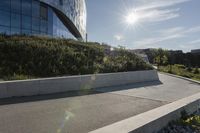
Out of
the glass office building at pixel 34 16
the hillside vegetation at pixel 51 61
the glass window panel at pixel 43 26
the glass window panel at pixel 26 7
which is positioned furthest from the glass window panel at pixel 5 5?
the hillside vegetation at pixel 51 61

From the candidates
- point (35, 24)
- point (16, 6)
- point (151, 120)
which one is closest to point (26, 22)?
point (35, 24)

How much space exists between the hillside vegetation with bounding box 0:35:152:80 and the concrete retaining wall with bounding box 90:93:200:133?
6383 mm

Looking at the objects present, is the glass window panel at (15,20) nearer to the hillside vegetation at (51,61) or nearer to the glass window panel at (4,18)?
the glass window panel at (4,18)

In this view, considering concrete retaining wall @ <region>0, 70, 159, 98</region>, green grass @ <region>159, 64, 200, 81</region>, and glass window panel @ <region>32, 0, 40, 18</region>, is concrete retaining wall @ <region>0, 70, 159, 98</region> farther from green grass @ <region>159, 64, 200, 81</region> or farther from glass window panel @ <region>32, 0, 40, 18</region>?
glass window panel @ <region>32, 0, 40, 18</region>

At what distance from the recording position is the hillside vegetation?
450 inches

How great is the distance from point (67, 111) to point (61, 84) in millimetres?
3440

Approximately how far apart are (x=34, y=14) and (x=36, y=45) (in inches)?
572

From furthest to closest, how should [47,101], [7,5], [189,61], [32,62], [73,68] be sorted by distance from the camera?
1. [189,61]
2. [7,5]
3. [73,68]
4. [32,62]
5. [47,101]

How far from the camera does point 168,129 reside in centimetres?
580

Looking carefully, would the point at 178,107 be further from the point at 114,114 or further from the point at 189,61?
the point at 189,61

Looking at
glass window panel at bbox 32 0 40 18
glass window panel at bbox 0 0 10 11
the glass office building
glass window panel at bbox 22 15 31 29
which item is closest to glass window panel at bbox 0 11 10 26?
the glass office building

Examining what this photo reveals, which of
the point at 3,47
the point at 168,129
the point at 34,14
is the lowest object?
the point at 168,129

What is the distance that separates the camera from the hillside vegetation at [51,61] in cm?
1143

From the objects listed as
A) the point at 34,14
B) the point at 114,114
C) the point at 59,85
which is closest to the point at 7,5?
the point at 34,14
